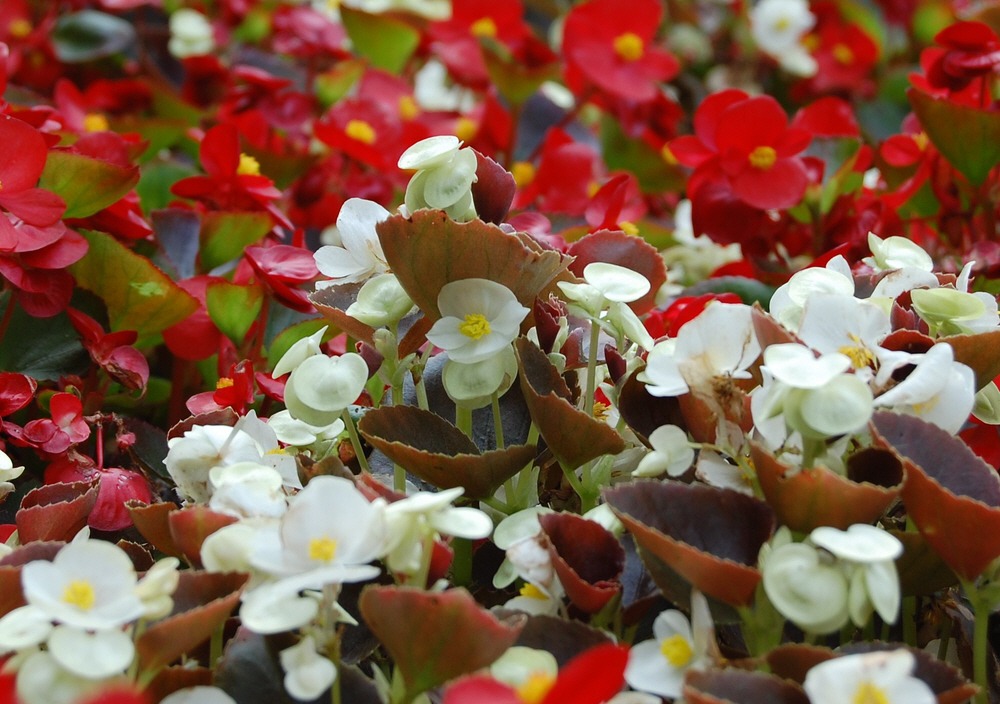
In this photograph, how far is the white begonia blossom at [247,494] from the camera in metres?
0.50

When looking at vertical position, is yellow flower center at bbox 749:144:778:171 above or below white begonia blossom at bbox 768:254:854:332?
below

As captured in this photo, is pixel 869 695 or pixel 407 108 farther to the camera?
pixel 407 108

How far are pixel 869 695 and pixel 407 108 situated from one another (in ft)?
3.71

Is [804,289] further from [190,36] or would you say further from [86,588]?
[190,36]

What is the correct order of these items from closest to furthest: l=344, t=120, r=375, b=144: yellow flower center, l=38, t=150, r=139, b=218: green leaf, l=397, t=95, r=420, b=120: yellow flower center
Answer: l=38, t=150, r=139, b=218: green leaf → l=344, t=120, r=375, b=144: yellow flower center → l=397, t=95, r=420, b=120: yellow flower center

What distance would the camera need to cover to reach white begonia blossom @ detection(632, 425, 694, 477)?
512 millimetres

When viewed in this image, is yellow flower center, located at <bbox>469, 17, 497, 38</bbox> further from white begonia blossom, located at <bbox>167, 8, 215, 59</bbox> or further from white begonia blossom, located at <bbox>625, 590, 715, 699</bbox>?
white begonia blossom, located at <bbox>625, 590, 715, 699</bbox>

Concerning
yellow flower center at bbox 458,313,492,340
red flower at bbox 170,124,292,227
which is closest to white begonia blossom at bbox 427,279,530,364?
yellow flower center at bbox 458,313,492,340

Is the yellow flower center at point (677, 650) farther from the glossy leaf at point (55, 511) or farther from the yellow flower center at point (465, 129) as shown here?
the yellow flower center at point (465, 129)

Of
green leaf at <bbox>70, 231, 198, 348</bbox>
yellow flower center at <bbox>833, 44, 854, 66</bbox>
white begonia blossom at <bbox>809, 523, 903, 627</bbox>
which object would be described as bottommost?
yellow flower center at <bbox>833, 44, 854, 66</bbox>

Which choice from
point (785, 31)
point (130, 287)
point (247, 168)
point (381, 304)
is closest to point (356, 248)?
point (381, 304)

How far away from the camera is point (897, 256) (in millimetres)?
661

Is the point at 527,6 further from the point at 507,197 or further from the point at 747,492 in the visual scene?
the point at 747,492

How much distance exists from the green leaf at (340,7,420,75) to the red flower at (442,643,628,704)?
3.99 feet
